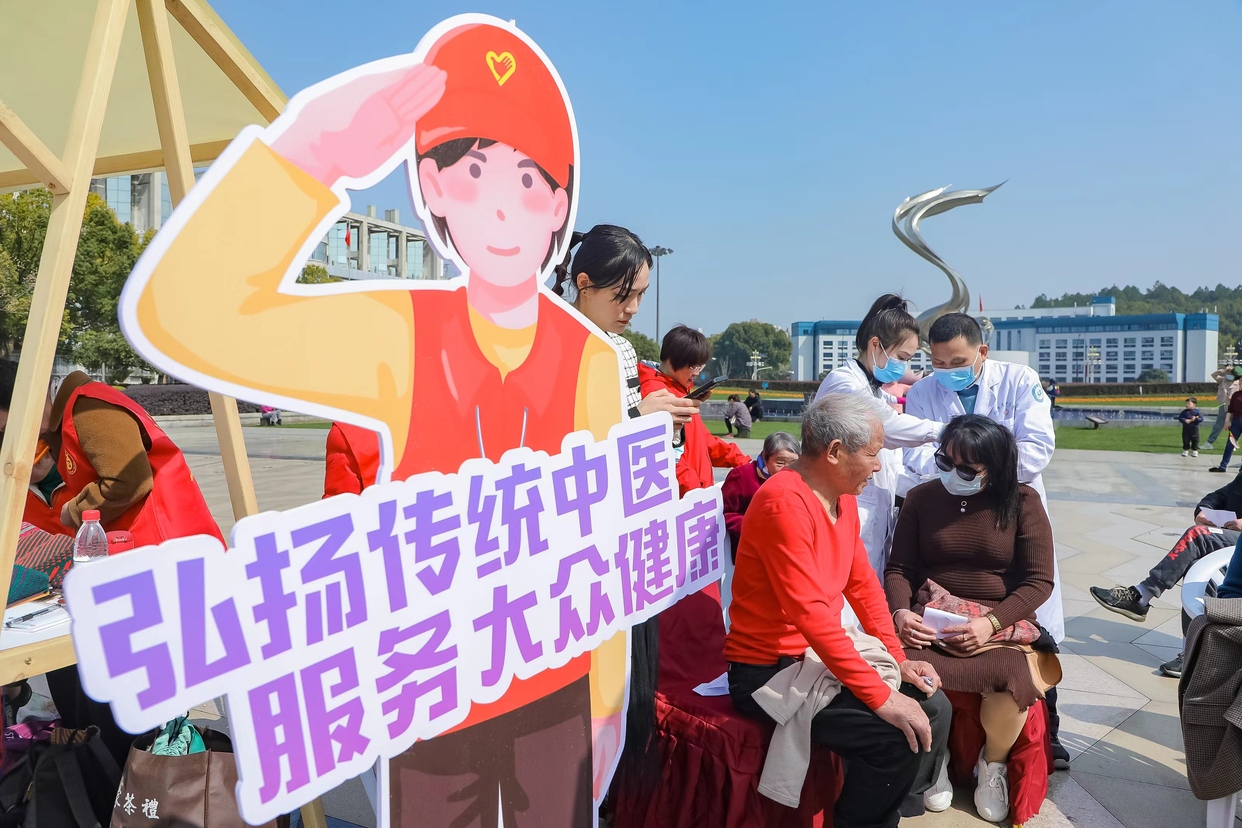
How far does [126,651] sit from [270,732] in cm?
36

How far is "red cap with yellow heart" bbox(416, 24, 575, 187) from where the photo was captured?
1986 mm

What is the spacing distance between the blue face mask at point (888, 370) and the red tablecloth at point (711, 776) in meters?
Result: 1.59

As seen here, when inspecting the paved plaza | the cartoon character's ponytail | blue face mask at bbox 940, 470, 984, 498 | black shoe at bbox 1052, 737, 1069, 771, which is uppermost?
the cartoon character's ponytail

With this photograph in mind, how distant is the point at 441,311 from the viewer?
2035 mm

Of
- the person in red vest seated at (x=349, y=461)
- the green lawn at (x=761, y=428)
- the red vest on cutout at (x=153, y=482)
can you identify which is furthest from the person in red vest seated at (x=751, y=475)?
the green lawn at (x=761, y=428)

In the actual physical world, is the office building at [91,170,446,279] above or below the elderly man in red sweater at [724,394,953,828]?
above

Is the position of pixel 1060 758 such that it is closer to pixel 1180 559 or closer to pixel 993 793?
pixel 993 793

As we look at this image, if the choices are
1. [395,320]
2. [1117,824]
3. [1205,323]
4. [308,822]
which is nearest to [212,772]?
[308,822]

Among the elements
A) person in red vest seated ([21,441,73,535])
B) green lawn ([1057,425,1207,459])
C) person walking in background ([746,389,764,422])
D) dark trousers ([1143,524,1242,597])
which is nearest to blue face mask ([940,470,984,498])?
dark trousers ([1143,524,1242,597])

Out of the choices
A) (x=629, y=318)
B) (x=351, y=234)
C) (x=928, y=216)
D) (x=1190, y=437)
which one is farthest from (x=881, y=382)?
(x=351, y=234)

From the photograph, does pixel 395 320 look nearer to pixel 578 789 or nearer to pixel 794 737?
pixel 578 789

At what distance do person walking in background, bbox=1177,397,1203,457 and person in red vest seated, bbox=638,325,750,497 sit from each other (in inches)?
626

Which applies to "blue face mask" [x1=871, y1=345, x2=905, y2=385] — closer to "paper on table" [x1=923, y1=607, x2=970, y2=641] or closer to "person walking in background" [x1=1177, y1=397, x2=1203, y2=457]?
"paper on table" [x1=923, y1=607, x2=970, y2=641]

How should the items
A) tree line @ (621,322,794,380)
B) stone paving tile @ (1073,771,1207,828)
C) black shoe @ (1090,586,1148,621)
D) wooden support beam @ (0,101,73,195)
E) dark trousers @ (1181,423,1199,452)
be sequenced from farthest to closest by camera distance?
tree line @ (621,322,794,380) < dark trousers @ (1181,423,1199,452) < black shoe @ (1090,586,1148,621) < stone paving tile @ (1073,771,1207,828) < wooden support beam @ (0,101,73,195)
